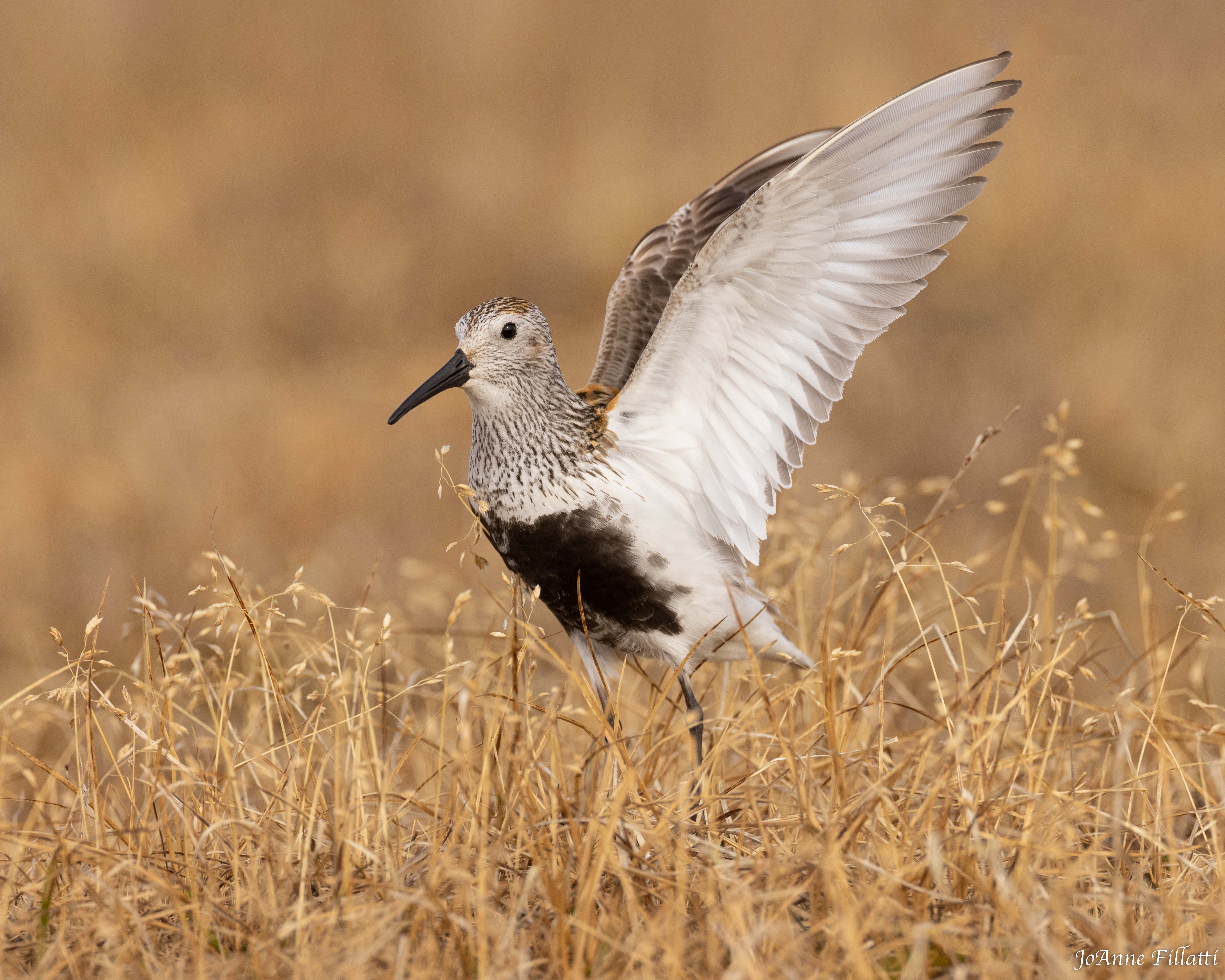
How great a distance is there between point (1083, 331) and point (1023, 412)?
1210mm

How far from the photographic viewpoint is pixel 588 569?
3545 millimetres

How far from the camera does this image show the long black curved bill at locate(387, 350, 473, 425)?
3580 millimetres

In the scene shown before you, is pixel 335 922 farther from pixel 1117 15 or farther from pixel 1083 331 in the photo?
pixel 1117 15

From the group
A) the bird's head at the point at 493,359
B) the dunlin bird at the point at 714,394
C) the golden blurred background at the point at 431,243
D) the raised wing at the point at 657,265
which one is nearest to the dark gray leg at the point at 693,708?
the dunlin bird at the point at 714,394

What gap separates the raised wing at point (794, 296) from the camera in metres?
3.28

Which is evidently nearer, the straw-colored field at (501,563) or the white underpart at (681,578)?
the straw-colored field at (501,563)

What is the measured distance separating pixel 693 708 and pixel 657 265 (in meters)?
1.91

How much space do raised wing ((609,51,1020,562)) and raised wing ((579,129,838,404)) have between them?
Result: 30.1 inches

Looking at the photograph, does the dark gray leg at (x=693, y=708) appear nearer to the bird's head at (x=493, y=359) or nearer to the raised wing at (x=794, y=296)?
the raised wing at (x=794, y=296)
